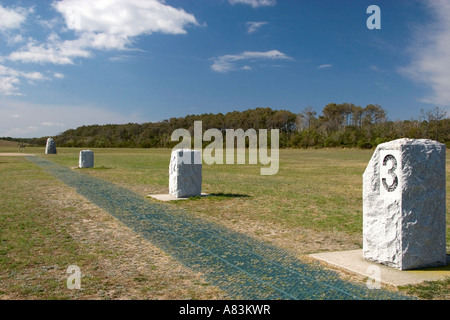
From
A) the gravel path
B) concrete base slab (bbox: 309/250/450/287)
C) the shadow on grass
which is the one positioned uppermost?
the shadow on grass

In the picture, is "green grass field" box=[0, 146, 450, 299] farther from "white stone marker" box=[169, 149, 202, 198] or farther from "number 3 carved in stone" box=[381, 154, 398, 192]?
"number 3 carved in stone" box=[381, 154, 398, 192]

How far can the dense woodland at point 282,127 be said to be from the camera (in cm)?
7308

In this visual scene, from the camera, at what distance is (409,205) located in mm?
4938

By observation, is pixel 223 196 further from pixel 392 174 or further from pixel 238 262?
pixel 392 174

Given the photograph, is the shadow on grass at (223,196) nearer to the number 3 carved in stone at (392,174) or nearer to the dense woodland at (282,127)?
the number 3 carved in stone at (392,174)

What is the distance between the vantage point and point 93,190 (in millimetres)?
13492

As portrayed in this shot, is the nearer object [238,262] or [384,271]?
[384,271]

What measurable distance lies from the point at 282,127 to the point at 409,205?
279 feet

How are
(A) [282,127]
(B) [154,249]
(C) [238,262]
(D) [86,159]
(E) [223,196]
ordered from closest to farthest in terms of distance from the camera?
1. (C) [238,262]
2. (B) [154,249]
3. (E) [223,196]
4. (D) [86,159]
5. (A) [282,127]

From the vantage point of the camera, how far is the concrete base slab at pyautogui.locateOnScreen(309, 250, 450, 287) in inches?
183

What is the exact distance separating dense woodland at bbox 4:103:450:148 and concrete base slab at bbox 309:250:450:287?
66.4 m

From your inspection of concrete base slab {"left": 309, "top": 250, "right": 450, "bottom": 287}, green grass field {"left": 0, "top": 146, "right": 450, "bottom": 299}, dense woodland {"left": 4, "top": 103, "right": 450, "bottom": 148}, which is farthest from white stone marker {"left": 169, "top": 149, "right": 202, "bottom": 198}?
dense woodland {"left": 4, "top": 103, "right": 450, "bottom": 148}

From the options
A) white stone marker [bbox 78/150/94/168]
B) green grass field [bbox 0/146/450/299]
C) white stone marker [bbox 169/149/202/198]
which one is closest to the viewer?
green grass field [bbox 0/146/450/299]

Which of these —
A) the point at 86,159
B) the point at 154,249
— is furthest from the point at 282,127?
the point at 154,249
